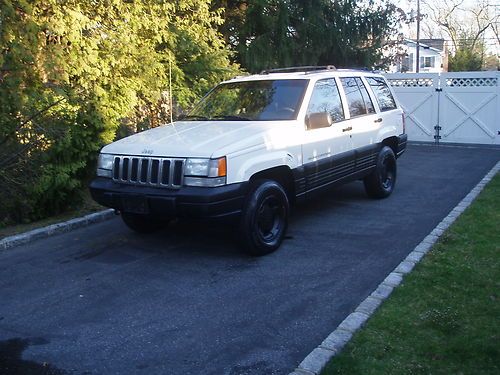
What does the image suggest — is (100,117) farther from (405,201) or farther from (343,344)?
(343,344)

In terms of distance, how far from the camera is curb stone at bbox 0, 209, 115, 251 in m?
6.82

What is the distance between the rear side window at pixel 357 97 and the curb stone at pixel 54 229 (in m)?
3.71

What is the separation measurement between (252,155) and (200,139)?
58 cm

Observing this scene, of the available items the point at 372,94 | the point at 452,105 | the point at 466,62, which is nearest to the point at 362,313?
the point at 372,94

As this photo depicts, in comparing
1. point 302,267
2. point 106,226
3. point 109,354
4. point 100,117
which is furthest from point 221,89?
point 109,354

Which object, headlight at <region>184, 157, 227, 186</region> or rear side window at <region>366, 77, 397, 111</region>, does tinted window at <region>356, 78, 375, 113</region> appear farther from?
headlight at <region>184, 157, 227, 186</region>

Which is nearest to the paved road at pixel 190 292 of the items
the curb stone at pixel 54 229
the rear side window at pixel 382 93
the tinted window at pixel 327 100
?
the curb stone at pixel 54 229

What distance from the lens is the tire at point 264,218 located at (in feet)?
19.6

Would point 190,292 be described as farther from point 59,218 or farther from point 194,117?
point 59,218

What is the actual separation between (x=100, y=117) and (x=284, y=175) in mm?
3142

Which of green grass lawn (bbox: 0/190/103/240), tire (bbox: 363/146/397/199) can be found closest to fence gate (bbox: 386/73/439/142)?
tire (bbox: 363/146/397/199)

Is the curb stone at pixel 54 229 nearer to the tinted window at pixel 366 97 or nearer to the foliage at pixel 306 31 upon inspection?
the tinted window at pixel 366 97

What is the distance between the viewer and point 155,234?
723 centimetres

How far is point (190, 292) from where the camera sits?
208 inches
